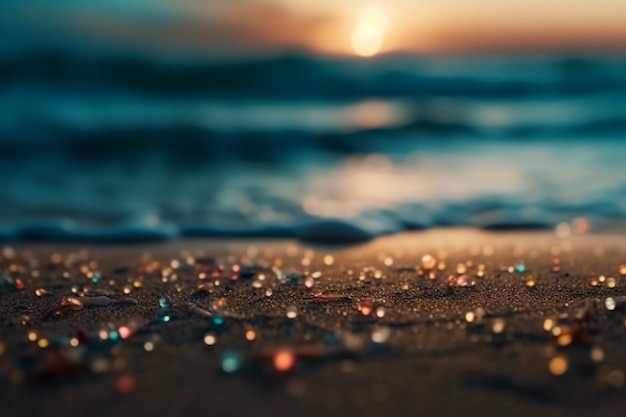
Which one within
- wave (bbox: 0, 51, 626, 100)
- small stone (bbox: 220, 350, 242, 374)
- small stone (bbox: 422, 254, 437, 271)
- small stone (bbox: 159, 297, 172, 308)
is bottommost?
small stone (bbox: 220, 350, 242, 374)

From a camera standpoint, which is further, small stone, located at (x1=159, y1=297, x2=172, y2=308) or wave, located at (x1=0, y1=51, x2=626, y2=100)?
wave, located at (x1=0, y1=51, x2=626, y2=100)

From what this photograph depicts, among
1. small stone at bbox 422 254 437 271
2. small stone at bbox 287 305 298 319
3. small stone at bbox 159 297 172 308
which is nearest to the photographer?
small stone at bbox 287 305 298 319

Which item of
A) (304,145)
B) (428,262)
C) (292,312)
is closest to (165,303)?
(292,312)

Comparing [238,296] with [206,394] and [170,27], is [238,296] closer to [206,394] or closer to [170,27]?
[206,394]

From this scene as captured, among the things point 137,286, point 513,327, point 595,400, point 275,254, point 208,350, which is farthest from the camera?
point 275,254

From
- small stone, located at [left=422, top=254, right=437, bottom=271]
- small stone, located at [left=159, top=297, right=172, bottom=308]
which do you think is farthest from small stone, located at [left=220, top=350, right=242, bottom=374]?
small stone, located at [left=422, top=254, right=437, bottom=271]

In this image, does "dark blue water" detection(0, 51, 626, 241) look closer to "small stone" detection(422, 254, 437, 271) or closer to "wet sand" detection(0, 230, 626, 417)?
"small stone" detection(422, 254, 437, 271)

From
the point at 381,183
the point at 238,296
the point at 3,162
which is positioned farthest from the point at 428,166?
the point at 238,296
